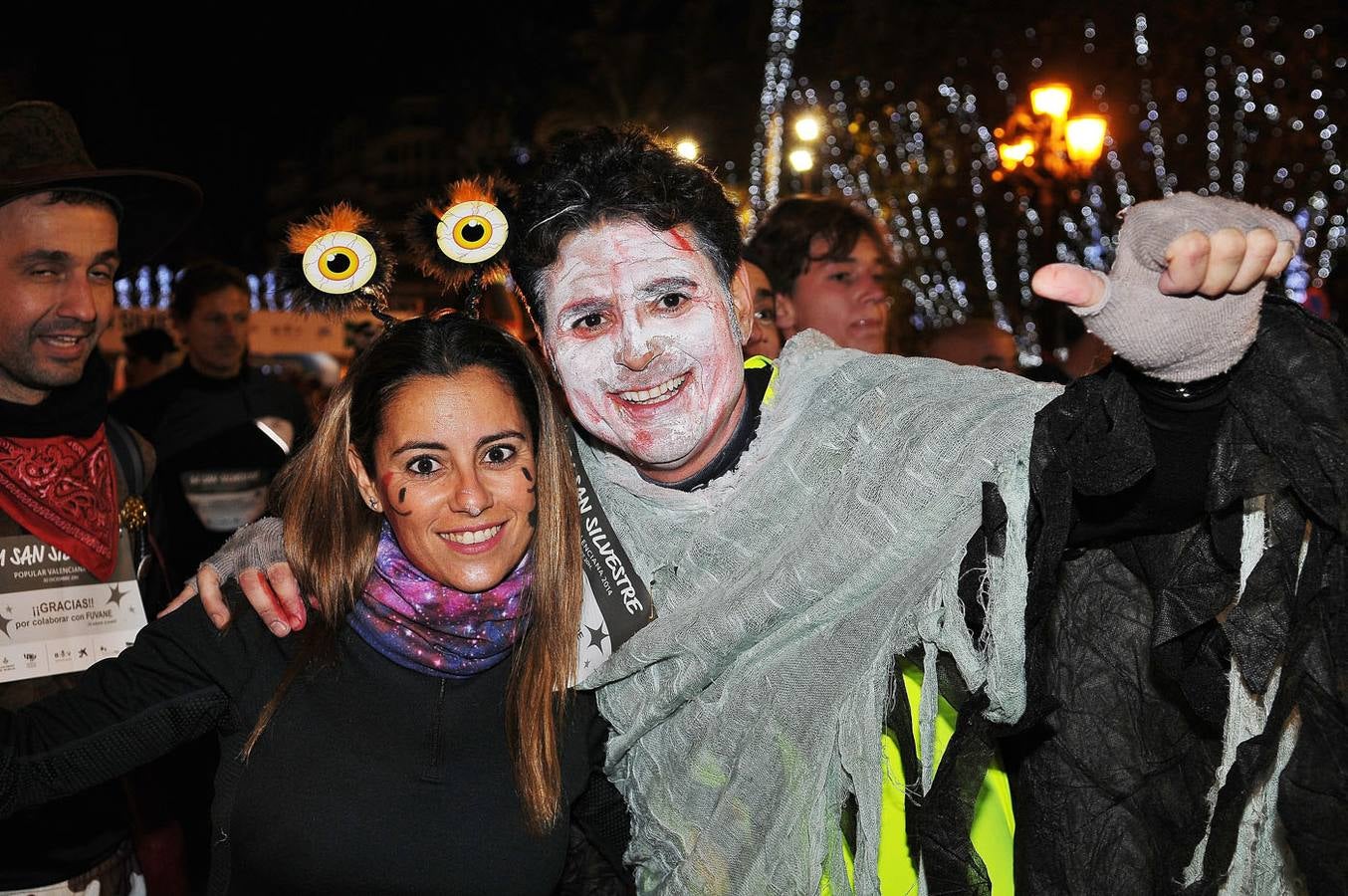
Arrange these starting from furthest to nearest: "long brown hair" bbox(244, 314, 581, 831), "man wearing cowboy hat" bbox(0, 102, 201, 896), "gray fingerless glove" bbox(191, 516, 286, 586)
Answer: "man wearing cowboy hat" bbox(0, 102, 201, 896) < "gray fingerless glove" bbox(191, 516, 286, 586) < "long brown hair" bbox(244, 314, 581, 831)

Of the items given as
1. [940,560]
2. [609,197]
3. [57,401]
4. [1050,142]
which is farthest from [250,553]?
[1050,142]

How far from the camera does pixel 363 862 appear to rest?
6.90 feet

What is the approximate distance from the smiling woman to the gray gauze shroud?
0.55 feet

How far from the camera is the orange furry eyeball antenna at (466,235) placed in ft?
8.43

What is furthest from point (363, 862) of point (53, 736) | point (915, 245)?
point (915, 245)

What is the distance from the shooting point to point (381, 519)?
2.46 meters

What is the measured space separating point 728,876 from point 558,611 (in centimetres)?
60

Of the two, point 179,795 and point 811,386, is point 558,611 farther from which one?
point 179,795

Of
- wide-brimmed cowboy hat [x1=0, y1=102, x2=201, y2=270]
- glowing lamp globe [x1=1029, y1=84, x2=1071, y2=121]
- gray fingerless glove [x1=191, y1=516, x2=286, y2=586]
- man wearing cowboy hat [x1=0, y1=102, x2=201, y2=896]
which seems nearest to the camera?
gray fingerless glove [x1=191, y1=516, x2=286, y2=586]

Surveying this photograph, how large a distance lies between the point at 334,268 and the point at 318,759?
1031 mm

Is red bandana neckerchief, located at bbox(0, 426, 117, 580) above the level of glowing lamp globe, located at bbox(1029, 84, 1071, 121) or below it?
below

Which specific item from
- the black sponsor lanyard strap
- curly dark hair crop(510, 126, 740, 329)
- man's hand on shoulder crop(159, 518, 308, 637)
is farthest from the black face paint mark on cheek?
curly dark hair crop(510, 126, 740, 329)

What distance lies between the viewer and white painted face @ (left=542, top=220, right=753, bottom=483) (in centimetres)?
241

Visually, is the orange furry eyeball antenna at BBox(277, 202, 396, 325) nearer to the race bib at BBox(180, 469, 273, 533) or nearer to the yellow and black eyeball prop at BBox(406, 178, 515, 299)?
the yellow and black eyeball prop at BBox(406, 178, 515, 299)
